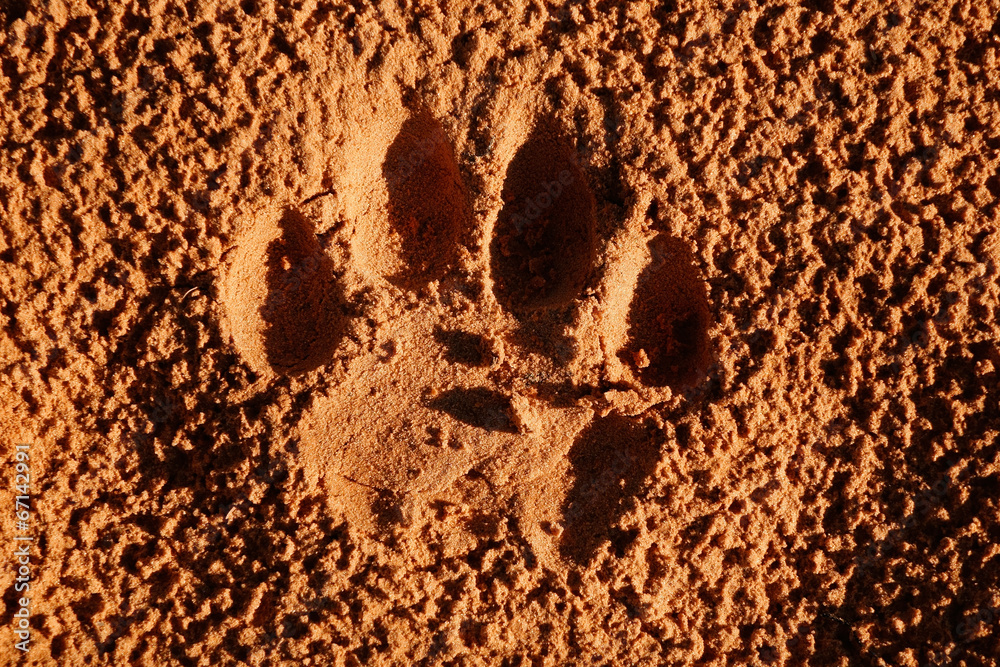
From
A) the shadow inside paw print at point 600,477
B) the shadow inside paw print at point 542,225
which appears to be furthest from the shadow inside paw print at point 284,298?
the shadow inside paw print at point 600,477

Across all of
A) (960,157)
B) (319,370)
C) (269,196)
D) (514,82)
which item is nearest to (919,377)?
(960,157)

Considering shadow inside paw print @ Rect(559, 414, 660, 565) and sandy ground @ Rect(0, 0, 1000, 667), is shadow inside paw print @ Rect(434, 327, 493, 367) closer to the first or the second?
sandy ground @ Rect(0, 0, 1000, 667)

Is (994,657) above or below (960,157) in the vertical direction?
below

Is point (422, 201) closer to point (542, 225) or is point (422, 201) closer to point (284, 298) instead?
→ point (542, 225)

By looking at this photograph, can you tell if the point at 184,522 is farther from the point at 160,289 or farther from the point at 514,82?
the point at 514,82

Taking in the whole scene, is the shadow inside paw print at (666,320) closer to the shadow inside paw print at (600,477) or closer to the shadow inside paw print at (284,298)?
the shadow inside paw print at (600,477)

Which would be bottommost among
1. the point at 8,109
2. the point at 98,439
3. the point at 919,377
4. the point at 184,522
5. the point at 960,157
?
the point at 184,522

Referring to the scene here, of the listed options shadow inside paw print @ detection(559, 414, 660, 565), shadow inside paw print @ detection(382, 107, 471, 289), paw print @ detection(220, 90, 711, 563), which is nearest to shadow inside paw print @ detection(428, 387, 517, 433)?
paw print @ detection(220, 90, 711, 563)
